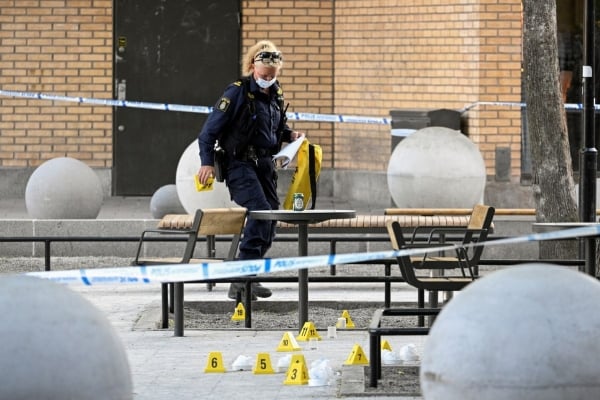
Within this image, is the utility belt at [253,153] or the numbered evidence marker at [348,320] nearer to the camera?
the numbered evidence marker at [348,320]

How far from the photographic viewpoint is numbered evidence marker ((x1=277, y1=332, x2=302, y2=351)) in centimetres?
1011

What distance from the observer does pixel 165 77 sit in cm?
2198

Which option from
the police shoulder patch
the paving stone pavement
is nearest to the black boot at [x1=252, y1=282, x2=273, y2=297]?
the paving stone pavement

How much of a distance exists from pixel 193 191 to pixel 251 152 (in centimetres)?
386

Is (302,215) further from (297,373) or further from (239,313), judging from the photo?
(297,373)

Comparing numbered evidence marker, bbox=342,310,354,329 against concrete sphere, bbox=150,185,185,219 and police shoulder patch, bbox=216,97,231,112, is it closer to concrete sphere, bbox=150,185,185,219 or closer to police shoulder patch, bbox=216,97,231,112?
police shoulder patch, bbox=216,97,231,112

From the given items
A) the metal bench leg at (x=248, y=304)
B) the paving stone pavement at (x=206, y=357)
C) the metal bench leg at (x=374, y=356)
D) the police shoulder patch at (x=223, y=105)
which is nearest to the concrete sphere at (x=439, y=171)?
the paving stone pavement at (x=206, y=357)

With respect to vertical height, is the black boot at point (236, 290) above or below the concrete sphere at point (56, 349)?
below

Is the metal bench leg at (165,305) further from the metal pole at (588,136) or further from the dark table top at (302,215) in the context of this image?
the metal pole at (588,136)

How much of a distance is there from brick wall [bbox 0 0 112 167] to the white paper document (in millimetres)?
10019

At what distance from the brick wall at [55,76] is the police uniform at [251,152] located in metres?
9.97

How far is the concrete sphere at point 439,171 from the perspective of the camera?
53.3ft

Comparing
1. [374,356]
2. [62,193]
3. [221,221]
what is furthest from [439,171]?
[374,356]

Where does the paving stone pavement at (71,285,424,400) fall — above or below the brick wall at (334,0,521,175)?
below
